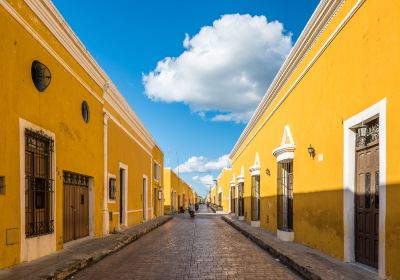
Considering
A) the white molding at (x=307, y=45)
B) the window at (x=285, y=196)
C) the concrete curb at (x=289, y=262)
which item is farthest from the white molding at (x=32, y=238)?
the window at (x=285, y=196)

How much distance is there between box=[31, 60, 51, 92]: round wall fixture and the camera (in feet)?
28.9

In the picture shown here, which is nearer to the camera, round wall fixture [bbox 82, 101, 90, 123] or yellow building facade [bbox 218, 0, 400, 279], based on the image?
yellow building facade [bbox 218, 0, 400, 279]

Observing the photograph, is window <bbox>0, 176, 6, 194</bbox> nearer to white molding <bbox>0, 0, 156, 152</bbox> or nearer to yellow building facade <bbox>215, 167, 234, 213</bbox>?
white molding <bbox>0, 0, 156, 152</bbox>

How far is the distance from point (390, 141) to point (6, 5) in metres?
6.73

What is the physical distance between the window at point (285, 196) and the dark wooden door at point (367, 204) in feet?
18.4

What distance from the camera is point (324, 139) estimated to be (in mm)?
9500

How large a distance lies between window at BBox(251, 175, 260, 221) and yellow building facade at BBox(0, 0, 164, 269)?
7.45m

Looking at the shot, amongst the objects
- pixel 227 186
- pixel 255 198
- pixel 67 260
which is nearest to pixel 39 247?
pixel 67 260

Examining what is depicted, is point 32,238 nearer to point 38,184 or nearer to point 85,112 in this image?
point 38,184

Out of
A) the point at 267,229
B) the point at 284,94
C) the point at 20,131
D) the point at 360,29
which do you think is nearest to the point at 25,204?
the point at 20,131


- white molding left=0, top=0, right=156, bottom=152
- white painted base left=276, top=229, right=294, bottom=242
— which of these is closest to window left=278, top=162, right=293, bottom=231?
white painted base left=276, top=229, right=294, bottom=242

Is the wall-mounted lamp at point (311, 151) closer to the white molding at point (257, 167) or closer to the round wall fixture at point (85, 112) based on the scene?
the round wall fixture at point (85, 112)

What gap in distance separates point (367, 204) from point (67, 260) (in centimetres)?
574

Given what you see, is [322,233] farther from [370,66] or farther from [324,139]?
[370,66]
